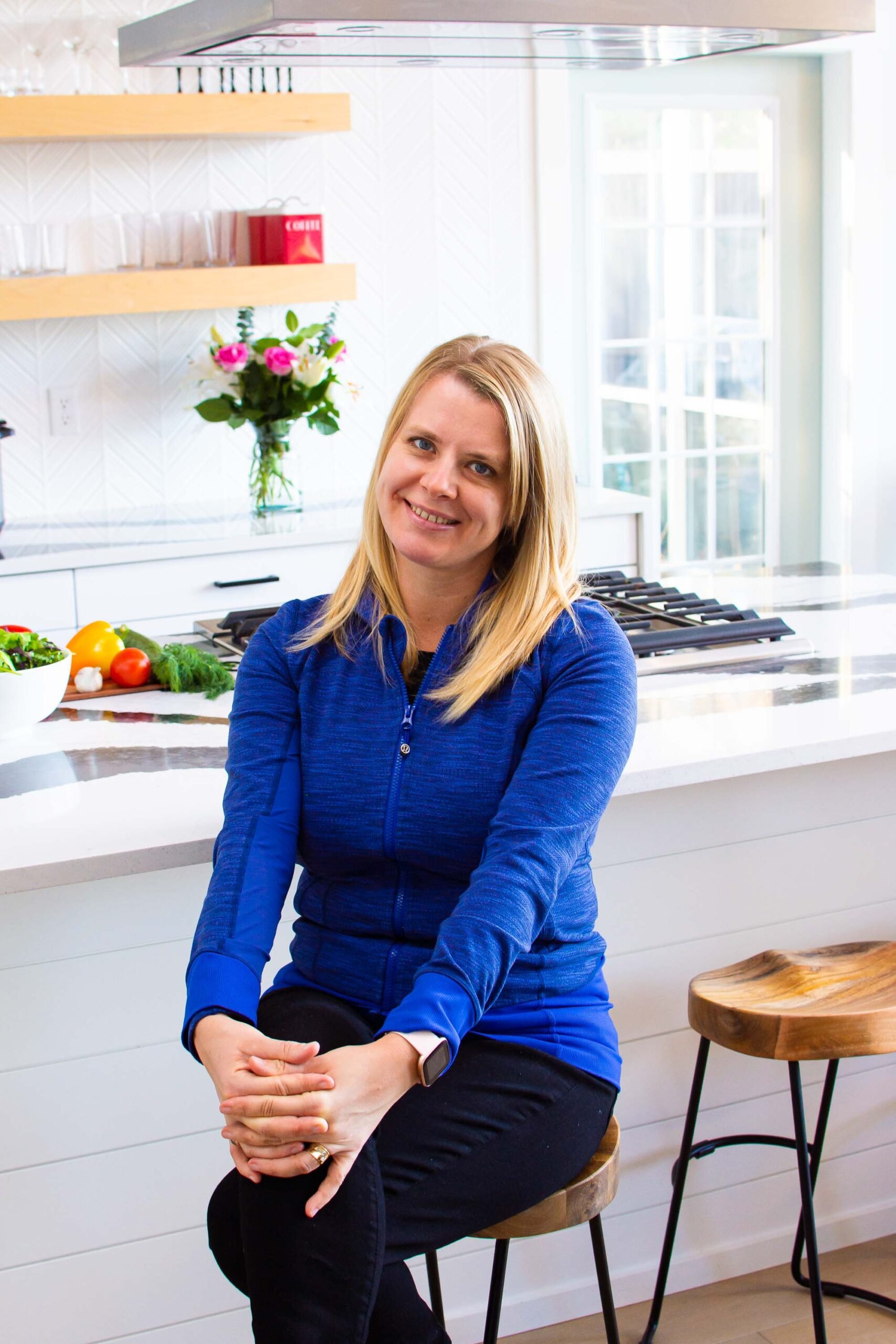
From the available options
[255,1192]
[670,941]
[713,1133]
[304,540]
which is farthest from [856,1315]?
[304,540]

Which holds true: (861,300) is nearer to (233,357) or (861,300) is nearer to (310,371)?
(310,371)

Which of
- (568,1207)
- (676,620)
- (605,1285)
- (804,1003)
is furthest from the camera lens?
(676,620)

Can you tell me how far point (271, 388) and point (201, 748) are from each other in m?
2.08

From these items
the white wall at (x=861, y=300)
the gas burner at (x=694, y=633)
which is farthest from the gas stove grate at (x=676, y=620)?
the white wall at (x=861, y=300)

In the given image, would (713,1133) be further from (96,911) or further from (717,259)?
(717,259)

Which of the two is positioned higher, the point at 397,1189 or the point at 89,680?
the point at 89,680

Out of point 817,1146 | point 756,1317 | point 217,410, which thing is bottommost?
point 756,1317

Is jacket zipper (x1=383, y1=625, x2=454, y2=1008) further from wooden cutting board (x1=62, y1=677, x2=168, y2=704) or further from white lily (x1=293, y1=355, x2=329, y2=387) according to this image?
white lily (x1=293, y1=355, x2=329, y2=387)

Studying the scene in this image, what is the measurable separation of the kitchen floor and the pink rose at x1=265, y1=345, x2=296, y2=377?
8.14 feet

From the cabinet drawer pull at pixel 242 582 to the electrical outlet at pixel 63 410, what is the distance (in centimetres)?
88

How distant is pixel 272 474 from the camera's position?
390cm

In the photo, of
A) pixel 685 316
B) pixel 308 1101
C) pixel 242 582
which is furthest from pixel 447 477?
pixel 685 316

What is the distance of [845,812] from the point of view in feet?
7.02

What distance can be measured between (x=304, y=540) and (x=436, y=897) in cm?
213
